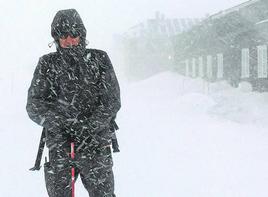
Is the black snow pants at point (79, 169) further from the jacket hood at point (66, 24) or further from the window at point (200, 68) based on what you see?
the window at point (200, 68)

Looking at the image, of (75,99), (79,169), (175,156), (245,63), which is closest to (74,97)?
(75,99)

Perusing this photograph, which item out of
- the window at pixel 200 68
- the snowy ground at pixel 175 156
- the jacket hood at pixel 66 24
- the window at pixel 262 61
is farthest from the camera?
the window at pixel 200 68

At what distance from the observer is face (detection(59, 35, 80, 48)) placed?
331cm

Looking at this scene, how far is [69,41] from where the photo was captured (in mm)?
3316

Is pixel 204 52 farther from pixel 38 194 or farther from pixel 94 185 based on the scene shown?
pixel 94 185

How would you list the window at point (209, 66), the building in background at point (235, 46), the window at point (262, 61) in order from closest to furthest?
the window at point (262, 61)
the building in background at point (235, 46)
the window at point (209, 66)

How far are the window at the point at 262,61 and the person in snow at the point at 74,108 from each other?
2182 cm

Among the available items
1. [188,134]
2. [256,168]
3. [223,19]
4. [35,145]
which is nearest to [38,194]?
[256,168]

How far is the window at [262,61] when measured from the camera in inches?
948

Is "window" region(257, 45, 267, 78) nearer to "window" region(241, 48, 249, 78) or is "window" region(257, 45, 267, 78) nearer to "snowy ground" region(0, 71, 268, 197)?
"window" region(241, 48, 249, 78)

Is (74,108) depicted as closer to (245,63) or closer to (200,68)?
(245,63)

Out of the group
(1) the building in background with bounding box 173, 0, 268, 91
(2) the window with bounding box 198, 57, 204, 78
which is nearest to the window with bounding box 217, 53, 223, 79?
(1) the building in background with bounding box 173, 0, 268, 91

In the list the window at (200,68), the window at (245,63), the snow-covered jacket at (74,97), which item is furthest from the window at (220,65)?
the snow-covered jacket at (74,97)

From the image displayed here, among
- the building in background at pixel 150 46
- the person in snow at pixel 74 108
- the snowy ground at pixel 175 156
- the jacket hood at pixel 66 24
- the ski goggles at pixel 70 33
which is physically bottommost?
the building in background at pixel 150 46
